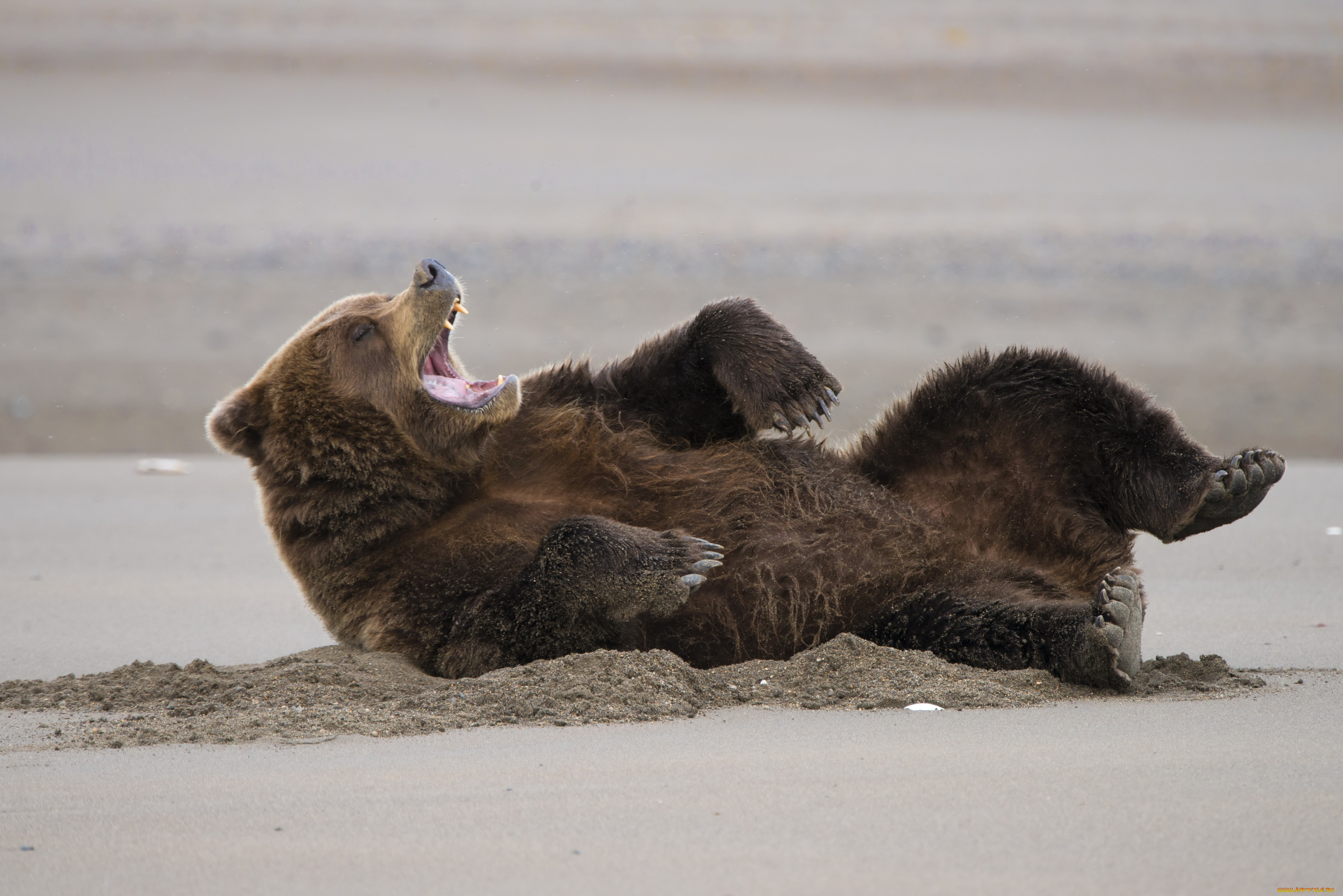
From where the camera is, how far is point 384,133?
88.1ft

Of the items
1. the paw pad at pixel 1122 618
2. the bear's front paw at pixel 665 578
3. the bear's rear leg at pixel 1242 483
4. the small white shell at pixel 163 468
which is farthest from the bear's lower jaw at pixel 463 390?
the small white shell at pixel 163 468

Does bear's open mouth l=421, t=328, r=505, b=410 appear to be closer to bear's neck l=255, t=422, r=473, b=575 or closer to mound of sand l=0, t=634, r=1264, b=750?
bear's neck l=255, t=422, r=473, b=575

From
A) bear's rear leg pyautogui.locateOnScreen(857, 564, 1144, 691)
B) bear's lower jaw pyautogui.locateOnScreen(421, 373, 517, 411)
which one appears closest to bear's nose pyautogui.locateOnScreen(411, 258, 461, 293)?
bear's lower jaw pyautogui.locateOnScreen(421, 373, 517, 411)

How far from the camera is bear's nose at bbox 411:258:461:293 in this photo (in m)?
4.72

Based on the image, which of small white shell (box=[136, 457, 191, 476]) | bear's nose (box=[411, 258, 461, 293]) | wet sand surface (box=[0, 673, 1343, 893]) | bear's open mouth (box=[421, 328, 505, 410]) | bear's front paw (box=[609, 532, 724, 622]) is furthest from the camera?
small white shell (box=[136, 457, 191, 476])

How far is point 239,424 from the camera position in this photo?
178 inches

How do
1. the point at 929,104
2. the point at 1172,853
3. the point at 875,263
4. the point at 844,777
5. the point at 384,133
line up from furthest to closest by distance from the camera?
the point at 929,104 < the point at 384,133 < the point at 875,263 < the point at 844,777 < the point at 1172,853

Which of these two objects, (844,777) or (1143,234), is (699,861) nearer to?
(844,777)

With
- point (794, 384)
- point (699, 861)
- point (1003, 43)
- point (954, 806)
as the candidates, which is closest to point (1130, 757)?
point (954, 806)

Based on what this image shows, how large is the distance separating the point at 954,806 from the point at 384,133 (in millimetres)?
25641

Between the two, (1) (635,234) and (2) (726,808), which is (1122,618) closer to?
(2) (726,808)

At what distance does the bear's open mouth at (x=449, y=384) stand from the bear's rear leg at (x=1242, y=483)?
2.20 m

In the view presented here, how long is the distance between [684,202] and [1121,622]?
58.6 feet

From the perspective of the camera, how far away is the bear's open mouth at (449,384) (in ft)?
15.1
